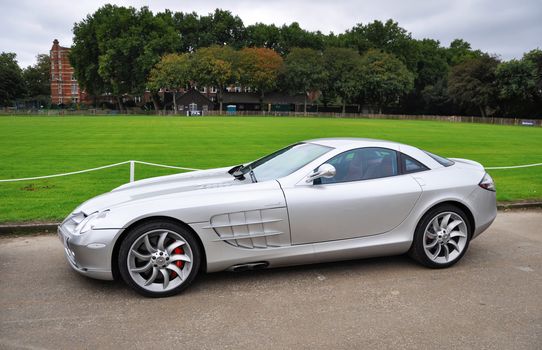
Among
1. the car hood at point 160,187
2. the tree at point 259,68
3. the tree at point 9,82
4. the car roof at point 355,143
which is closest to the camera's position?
the car hood at point 160,187

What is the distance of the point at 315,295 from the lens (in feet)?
14.1

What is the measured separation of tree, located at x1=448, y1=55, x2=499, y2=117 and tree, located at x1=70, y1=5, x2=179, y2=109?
4936 cm

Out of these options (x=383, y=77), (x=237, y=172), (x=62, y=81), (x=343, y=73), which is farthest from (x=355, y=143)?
(x=62, y=81)

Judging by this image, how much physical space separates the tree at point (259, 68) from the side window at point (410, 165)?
75.6m

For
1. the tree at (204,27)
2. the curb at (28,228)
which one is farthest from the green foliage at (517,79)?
the curb at (28,228)

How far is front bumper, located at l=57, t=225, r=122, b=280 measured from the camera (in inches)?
162

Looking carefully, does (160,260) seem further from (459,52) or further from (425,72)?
(459,52)

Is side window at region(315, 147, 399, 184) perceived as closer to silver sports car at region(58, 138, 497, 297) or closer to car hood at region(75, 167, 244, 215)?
silver sports car at region(58, 138, 497, 297)

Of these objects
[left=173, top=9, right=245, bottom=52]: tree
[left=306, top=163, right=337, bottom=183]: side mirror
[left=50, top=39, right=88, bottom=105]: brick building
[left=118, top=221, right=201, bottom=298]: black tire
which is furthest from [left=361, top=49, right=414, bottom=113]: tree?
[left=118, top=221, right=201, bottom=298]: black tire

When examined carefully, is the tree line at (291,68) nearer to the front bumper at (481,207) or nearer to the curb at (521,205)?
the curb at (521,205)

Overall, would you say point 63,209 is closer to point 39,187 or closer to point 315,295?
point 39,187

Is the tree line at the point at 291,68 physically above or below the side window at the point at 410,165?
above

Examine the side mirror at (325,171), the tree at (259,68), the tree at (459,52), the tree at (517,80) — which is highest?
the tree at (459,52)

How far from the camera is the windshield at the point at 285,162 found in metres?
4.95
